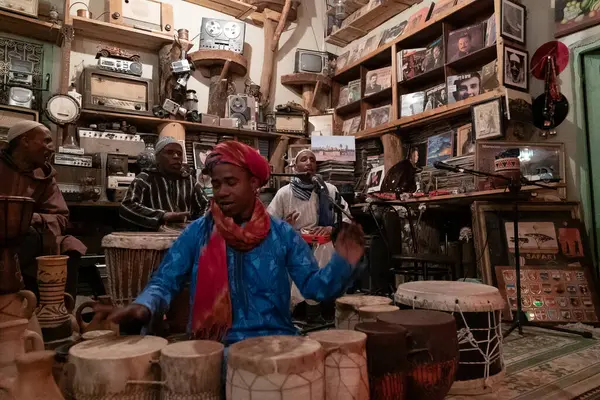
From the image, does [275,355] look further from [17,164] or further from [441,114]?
[441,114]

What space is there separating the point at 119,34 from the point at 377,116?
3.31m

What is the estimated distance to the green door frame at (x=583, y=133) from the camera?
3621 mm

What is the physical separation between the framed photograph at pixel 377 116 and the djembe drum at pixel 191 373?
4.59 metres

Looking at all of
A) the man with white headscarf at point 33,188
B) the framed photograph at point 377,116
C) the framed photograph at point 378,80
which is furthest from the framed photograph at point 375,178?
the man with white headscarf at point 33,188

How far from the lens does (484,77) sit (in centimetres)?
420

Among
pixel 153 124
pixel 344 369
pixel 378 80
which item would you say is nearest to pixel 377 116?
pixel 378 80

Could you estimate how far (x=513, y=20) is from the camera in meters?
4.06

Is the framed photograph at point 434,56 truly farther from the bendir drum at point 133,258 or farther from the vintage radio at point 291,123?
the bendir drum at point 133,258

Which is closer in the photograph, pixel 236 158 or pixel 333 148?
pixel 236 158

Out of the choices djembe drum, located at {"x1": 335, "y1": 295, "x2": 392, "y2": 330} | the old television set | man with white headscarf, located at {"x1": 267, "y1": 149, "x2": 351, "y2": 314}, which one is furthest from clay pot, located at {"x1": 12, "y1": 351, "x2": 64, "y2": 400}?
the old television set

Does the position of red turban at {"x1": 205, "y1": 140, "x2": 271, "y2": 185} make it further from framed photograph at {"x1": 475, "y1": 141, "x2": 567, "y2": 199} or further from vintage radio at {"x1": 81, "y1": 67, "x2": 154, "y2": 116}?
vintage radio at {"x1": 81, "y1": 67, "x2": 154, "y2": 116}

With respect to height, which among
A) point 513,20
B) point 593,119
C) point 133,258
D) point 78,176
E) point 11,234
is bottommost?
point 133,258

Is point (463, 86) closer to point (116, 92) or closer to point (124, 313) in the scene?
point (116, 92)

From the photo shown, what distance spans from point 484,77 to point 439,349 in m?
3.65
